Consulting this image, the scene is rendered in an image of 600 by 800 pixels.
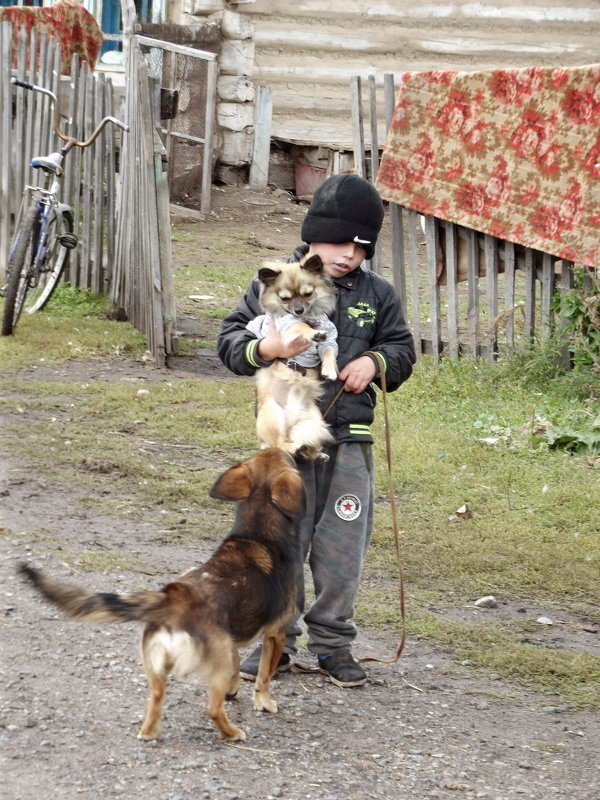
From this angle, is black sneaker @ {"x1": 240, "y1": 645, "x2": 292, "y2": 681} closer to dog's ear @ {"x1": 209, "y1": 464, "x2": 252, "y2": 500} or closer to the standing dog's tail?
dog's ear @ {"x1": 209, "y1": 464, "x2": 252, "y2": 500}

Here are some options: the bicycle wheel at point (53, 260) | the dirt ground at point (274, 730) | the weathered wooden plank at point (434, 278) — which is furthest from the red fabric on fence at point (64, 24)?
the dirt ground at point (274, 730)

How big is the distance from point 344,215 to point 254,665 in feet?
5.54

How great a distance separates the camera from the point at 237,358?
162 inches

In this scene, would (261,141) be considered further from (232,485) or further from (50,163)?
(232,485)

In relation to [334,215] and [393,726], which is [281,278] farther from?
[393,726]

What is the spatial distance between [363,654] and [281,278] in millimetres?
1564

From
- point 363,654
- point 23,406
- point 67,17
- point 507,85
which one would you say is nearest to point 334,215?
point 363,654

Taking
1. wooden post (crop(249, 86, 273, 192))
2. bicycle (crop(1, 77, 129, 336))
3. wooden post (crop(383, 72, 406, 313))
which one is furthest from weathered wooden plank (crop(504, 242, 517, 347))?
wooden post (crop(249, 86, 273, 192))

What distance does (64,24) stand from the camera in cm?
1445

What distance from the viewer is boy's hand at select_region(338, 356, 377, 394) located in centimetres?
402

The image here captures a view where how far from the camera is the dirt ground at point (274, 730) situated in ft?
10.9

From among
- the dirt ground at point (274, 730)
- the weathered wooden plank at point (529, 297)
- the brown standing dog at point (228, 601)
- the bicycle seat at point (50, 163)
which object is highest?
the bicycle seat at point (50, 163)

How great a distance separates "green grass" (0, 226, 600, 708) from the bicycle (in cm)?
41

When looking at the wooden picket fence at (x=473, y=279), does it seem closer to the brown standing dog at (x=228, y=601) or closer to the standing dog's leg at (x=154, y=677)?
the brown standing dog at (x=228, y=601)
